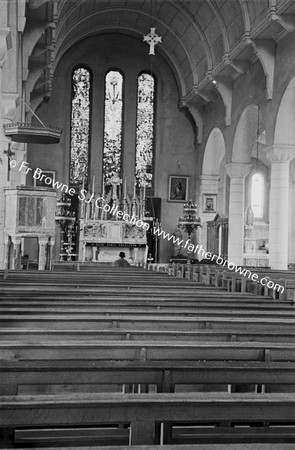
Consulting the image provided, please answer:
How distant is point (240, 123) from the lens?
21.7 metres

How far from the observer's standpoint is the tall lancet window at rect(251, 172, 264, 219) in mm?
29298

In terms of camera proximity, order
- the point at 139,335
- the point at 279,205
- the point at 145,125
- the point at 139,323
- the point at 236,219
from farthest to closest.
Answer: the point at 145,125 < the point at 236,219 < the point at 279,205 < the point at 139,323 < the point at 139,335

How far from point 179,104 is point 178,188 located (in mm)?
3573

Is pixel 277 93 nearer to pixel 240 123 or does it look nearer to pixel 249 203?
pixel 240 123

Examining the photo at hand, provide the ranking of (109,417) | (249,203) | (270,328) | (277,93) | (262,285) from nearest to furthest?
(109,417)
(270,328)
(262,285)
(277,93)
(249,203)

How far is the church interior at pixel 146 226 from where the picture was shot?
2.79 meters

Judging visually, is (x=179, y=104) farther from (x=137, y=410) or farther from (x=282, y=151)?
(x=137, y=410)

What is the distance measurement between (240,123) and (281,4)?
5902 millimetres

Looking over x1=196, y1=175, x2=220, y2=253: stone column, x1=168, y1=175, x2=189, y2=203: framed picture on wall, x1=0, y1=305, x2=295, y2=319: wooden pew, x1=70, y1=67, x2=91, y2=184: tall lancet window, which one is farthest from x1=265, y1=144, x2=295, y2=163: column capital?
x1=0, y1=305, x2=295, y2=319: wooden pew

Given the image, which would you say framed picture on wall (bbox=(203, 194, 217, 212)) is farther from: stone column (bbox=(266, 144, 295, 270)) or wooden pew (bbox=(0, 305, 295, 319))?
wooden pew (bbox=(0, 305, 295, 319))

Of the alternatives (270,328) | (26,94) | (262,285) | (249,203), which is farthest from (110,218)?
(270,328)

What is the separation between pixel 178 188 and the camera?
27438 millimetres

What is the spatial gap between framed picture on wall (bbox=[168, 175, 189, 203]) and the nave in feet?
72.0

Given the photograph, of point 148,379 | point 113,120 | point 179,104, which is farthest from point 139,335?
point 113,120
